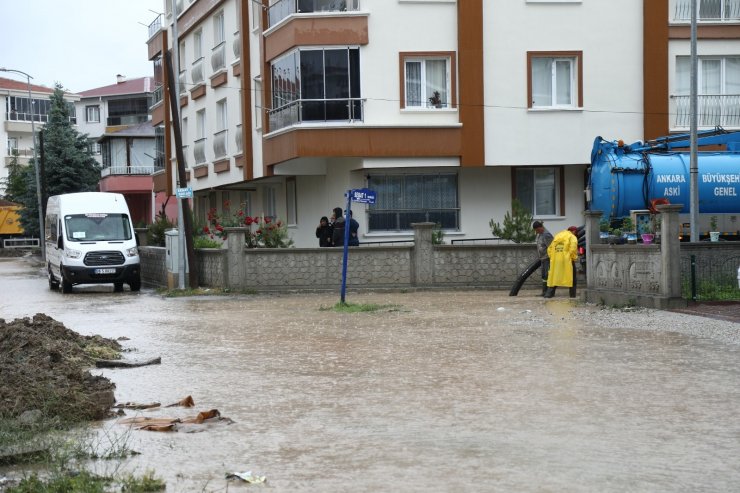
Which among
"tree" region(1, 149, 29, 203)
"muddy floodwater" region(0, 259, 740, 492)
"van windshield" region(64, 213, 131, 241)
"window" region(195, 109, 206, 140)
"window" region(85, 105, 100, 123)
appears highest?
"window" region(85, 105, 100, 123)

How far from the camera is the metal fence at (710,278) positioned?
63.1 feet

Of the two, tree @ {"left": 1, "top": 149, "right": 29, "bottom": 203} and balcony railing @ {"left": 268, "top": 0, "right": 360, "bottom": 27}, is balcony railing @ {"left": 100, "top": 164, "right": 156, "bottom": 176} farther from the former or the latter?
balcony railing @ {"left": 268, "top": 0, "right": 360, "bottom": 27}

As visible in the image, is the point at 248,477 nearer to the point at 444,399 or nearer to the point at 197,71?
the point at 444,399

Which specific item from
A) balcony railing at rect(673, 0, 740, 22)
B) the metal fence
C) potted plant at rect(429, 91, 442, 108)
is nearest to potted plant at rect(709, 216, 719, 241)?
the metal fence

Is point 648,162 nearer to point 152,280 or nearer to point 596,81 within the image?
point 596,81

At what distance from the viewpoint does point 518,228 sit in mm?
28234

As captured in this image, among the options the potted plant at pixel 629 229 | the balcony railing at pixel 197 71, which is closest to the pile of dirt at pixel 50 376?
the potted plant at pixel 629 229

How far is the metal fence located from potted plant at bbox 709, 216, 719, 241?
5356 millimetres

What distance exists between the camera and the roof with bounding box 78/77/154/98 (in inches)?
3423

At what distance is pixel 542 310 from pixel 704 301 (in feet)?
9.28

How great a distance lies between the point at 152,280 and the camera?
33.1 meters

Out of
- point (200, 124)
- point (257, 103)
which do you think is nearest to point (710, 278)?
point (257, 103)

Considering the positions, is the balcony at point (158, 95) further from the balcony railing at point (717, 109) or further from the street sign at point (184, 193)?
the balcony railing at point (717, 109)

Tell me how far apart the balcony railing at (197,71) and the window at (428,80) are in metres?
14.3
